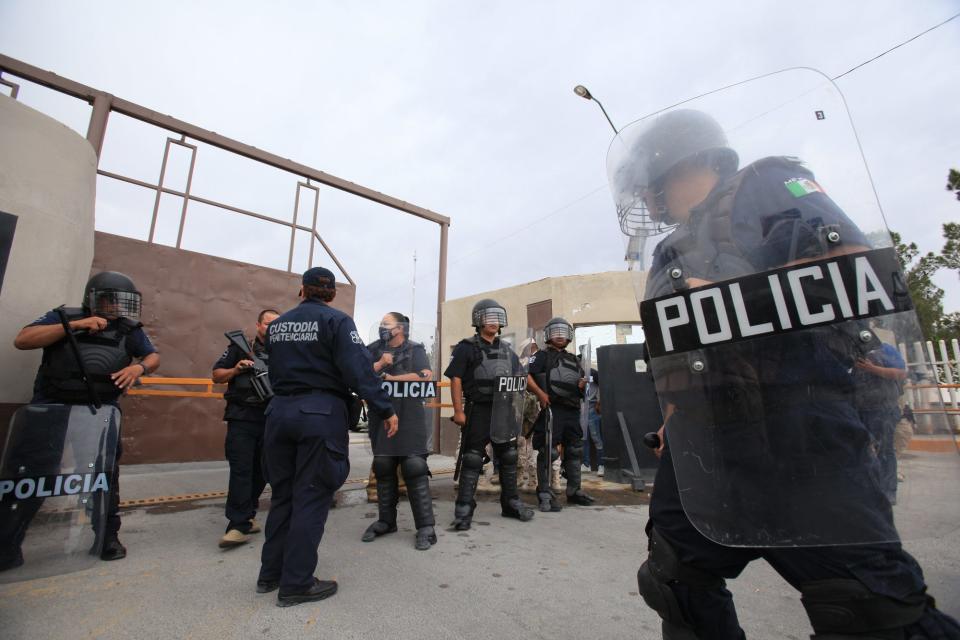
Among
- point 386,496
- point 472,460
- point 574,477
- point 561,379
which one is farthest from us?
point 561,379

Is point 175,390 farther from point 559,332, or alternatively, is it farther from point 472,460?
point 559,332

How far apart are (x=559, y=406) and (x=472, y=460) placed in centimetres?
136

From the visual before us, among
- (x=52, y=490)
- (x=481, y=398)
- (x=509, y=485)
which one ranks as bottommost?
(x=509, y=485)

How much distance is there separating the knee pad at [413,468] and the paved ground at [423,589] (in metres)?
0.43

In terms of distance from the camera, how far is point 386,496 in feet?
11.0

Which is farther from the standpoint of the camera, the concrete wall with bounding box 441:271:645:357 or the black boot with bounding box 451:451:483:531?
the concrete wall with bounding box 441:271:645:357

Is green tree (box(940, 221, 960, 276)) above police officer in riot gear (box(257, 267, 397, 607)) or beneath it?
above

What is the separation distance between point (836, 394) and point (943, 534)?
0.39m

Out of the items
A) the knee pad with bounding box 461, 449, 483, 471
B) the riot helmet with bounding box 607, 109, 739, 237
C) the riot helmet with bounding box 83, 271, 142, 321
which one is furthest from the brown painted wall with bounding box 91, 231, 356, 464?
the riot helmet with bounding box 607, 109, 739, 237

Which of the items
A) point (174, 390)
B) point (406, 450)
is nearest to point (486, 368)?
point (406, 450)

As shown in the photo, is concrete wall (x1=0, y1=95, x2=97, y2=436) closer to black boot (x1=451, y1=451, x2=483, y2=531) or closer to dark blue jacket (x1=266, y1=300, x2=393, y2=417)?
dark blue jacket (x1=266, y1=300, x2=393, y2=417)

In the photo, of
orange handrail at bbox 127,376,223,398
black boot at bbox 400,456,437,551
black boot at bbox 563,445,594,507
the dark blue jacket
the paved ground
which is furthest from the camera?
orange handrail at bbox 127,376,223,398

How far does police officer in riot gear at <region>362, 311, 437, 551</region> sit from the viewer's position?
126 inches

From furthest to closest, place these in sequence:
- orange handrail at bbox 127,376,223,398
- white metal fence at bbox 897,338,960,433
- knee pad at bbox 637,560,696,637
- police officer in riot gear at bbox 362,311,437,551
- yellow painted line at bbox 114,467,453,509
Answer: orange handrail at bbox 127,376,223,398 < yellow painted line at bbox 114,467,453,509 < police officer in riot gear at bbox 362,311,437,551 < knee pad at bbox 637,560,696,637 < white metal fence at bbox 897,338,960,433
